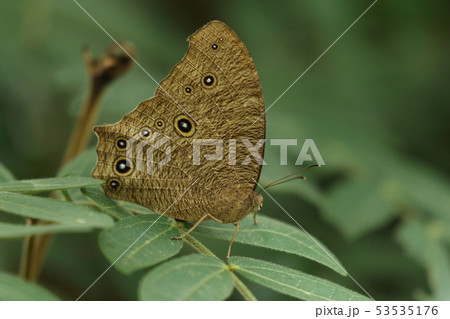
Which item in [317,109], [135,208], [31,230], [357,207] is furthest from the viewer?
[317,109]

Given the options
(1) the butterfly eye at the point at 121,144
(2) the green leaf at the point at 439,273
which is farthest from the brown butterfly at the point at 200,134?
(2) the green leaf at the point at 439,273

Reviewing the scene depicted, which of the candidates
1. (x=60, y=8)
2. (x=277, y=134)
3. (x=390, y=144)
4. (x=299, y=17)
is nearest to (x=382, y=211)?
(x=277, y=134)

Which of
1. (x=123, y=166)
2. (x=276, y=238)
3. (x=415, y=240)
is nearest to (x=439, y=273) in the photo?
(x=415, y=240)

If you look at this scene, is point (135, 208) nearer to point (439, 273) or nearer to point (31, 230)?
point (31, 230)

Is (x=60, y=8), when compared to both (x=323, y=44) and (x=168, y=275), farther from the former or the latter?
(x=168, y=275)

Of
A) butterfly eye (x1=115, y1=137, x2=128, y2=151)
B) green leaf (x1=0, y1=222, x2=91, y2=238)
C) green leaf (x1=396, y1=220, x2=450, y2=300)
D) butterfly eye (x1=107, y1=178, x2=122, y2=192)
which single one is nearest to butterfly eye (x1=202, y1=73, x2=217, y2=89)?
butterfly eye (x1=115, y1=137, x2=128, y2=151)

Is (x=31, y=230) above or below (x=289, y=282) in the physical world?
below

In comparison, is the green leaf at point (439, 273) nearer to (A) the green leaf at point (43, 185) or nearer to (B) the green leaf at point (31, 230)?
(A) the green leaf at point (43, 185)
